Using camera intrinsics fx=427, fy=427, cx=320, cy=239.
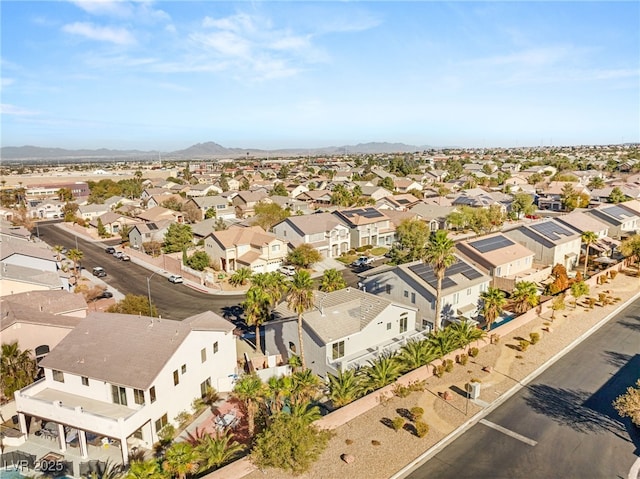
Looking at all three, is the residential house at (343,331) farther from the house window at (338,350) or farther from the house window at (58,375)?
the house window at (58,375)

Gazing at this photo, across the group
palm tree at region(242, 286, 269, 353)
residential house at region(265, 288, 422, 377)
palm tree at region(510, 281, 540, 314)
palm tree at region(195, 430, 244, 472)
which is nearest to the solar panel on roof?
palm tree at region(510, 281, 540, 314)

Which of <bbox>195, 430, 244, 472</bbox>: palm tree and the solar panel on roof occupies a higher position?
the solar panel on roof

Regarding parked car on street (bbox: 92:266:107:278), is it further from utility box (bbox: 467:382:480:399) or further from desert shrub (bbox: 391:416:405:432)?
utility box (bbox: 467:382:480:399)

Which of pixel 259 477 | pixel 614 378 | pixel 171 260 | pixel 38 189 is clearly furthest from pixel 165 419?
pixel 38 189

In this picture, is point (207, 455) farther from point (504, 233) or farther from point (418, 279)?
point (504, 233)

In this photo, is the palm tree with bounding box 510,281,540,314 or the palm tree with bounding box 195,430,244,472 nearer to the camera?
the palm tree with bounding box 195,430,244,472

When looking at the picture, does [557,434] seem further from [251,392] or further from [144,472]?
[144,472]

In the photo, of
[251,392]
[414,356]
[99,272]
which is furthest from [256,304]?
[99,272]
